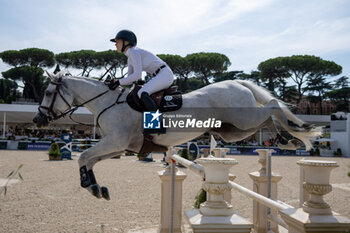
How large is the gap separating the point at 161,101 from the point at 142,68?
388mm

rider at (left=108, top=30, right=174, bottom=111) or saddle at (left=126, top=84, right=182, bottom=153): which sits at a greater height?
rider at (left=108, top=30, right=174, bottom=111)

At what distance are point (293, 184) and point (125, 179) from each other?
15.9ft

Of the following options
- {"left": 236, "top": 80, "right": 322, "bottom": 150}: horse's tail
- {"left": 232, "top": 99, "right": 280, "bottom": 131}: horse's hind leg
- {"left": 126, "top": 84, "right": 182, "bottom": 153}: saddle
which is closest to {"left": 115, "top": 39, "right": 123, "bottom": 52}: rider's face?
{"left": 126, "top": 84, "right": 182, "bottom": 153}: saddle

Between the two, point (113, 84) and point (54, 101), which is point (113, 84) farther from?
point (54, 101)

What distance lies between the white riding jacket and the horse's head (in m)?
0.62

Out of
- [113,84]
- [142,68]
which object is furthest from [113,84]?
[142,68]

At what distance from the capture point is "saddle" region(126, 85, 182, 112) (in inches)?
98.0

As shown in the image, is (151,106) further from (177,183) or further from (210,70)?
(210,70)

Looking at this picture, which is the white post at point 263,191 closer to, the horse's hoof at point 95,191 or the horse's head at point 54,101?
the horse's hoof at point 95,191

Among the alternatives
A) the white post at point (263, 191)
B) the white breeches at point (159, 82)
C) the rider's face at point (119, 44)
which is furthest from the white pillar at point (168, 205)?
the rider's face at point (119, 44)

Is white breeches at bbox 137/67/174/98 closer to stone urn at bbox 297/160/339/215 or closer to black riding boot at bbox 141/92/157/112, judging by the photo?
black riding boot at bbox 141/92/157/112

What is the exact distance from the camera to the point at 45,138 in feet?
72.5

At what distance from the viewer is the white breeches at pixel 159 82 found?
250 centimetres

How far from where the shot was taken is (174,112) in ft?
8.13
